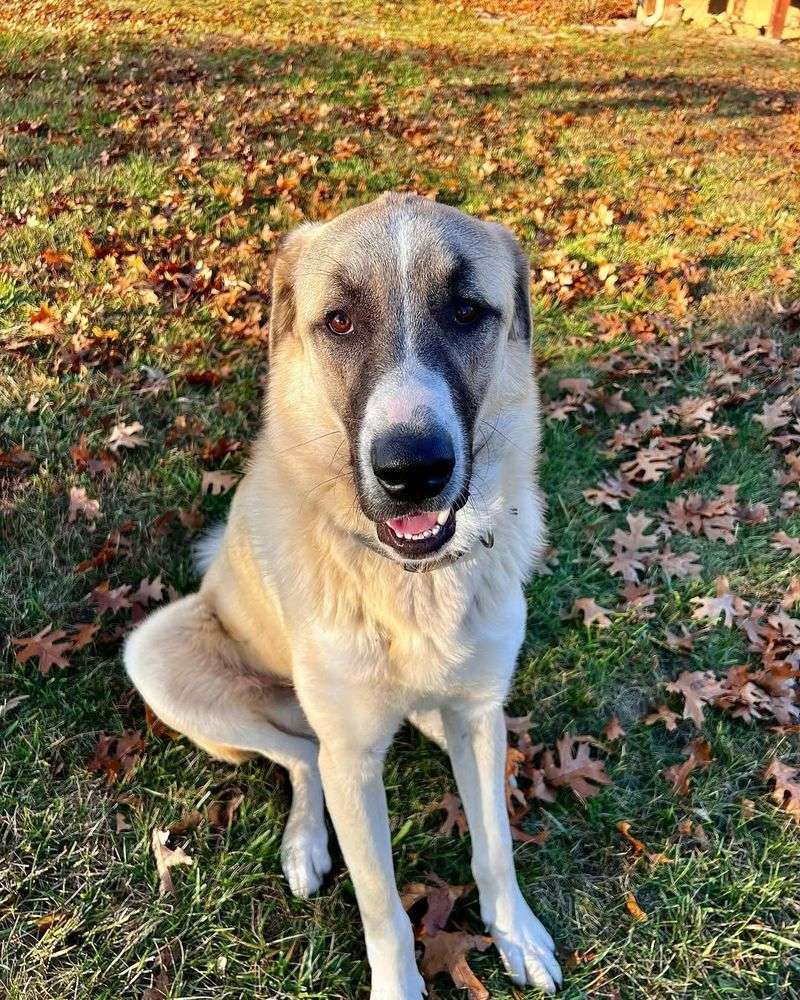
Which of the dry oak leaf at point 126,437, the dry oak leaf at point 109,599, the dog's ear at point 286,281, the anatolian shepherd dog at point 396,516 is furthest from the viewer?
the dry oak leaf at point 126,437

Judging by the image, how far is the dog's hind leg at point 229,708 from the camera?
95.5 inches

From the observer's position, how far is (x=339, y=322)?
196cm

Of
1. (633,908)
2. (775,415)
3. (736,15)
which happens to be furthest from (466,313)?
(736,15)

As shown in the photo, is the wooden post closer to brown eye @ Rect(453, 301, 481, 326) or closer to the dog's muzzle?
brown eye @ Rect(453, 301, 481, 326)

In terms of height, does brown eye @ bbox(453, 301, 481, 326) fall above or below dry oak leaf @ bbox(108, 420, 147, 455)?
above

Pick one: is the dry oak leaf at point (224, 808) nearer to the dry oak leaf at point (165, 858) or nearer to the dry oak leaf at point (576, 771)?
the dry oak leaf at point (165, 858)

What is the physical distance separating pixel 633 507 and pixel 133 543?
8.15 ft

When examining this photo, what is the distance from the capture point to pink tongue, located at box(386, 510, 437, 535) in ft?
6.19

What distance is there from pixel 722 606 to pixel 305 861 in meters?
2.08

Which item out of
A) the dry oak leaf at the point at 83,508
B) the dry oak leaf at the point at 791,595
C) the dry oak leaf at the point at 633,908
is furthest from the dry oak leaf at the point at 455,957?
the dry oak leaf at the point at 83,508

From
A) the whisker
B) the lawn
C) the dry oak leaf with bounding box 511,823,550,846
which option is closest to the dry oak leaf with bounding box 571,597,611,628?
the lawn

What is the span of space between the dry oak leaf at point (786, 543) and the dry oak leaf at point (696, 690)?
96 cm

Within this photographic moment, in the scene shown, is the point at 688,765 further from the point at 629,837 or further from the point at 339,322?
the point at 339,322

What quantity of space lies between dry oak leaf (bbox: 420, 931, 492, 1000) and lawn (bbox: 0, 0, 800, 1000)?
0.18 feet
